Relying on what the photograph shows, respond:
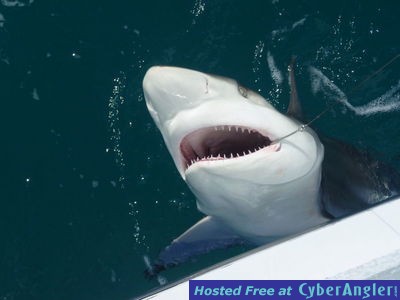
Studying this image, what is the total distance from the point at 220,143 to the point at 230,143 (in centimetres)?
Answer: 4

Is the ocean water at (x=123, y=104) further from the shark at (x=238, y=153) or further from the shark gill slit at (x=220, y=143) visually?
the shark gill slit at (x=220, y=143)

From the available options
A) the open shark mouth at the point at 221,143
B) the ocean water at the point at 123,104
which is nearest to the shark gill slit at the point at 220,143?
the open shark mouth at the point at 221,143

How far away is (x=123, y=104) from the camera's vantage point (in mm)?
4262

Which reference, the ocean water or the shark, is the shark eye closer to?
the shark

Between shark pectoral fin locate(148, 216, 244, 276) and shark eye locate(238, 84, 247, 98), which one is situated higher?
shark eye locate(238, 84, 247, 98)

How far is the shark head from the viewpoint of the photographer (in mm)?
2406

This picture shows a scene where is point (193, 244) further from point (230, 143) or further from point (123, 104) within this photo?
point (123, 104)

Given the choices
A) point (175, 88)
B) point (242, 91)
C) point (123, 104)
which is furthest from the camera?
point (123, 104)

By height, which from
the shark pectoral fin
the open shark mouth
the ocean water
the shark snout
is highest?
the ocean water

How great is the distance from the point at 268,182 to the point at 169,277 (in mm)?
1438

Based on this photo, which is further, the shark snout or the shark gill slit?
the shark gill slit

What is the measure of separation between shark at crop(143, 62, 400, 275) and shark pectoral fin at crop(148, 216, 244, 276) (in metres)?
0.24

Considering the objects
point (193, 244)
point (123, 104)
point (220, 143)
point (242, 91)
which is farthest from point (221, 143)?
point (123, 104)

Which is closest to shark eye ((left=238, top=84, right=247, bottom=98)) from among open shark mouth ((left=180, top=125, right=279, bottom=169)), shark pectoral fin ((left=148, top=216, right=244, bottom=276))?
open shark mouth ((left=180, top=125, right=279, bottom=169))
